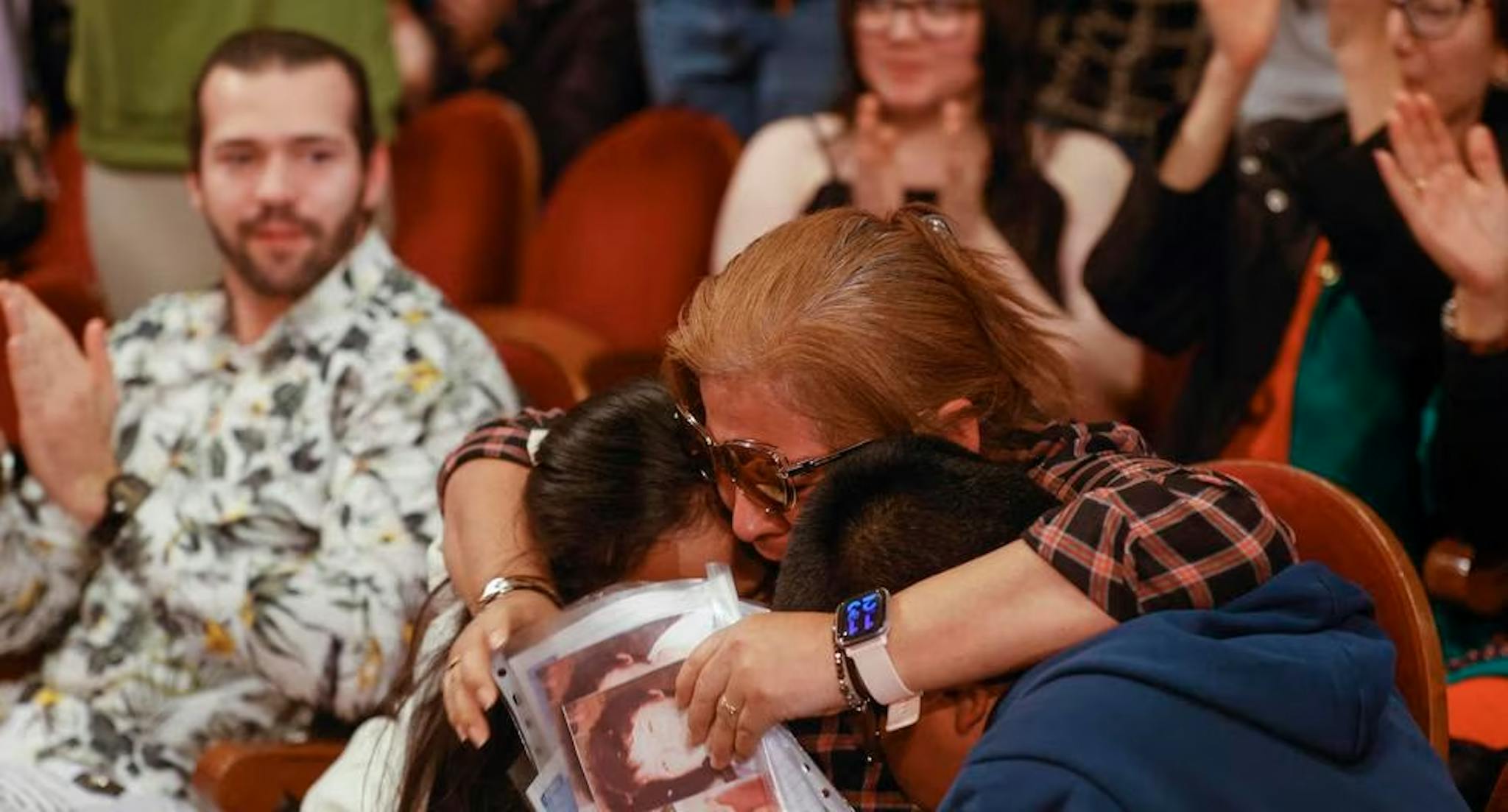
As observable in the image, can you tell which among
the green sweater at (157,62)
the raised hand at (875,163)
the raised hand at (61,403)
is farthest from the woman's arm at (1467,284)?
the green sweater at (157,62)

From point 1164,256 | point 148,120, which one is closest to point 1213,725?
point 1164,256

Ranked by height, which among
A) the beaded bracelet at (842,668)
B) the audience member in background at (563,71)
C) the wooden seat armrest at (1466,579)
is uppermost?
the beaded bracelet at (842,668)

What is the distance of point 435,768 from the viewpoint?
6.06ft

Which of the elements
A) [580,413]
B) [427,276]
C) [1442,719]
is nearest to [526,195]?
[427,276]

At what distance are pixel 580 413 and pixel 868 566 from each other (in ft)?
1.27

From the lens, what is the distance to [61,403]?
2.58 m

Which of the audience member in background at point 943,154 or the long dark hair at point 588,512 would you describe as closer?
the long dark hair at point 588,512

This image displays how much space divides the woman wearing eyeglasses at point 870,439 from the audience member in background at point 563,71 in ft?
7.45

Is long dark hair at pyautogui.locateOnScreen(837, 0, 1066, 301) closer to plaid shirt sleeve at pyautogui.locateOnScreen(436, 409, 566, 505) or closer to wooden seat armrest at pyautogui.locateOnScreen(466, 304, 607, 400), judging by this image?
wooden seat armrest at pyautogui.locateOnScreen(466, 304, 607, 400)

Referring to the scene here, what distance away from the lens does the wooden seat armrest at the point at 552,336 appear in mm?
2730

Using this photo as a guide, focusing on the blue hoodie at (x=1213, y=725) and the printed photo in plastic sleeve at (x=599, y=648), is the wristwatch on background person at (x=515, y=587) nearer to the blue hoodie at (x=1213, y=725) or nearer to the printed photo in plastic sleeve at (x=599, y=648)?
the printed photo in plastic sleeve at (x=599, y=648)

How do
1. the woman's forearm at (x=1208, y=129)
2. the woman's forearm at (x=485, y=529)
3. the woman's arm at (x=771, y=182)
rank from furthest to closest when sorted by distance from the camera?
the woman's arm at (x=771, y=182), the woman's forearm at (x=1208, y=129), the woman's forearm at (x=485, y=529)

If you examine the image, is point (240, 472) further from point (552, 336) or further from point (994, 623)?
point (994, 623)

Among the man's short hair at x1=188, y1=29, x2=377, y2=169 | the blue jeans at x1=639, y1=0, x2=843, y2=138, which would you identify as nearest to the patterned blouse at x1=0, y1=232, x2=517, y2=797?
the man's short hair at x1=188, y1=29, x2=377, y2=169
